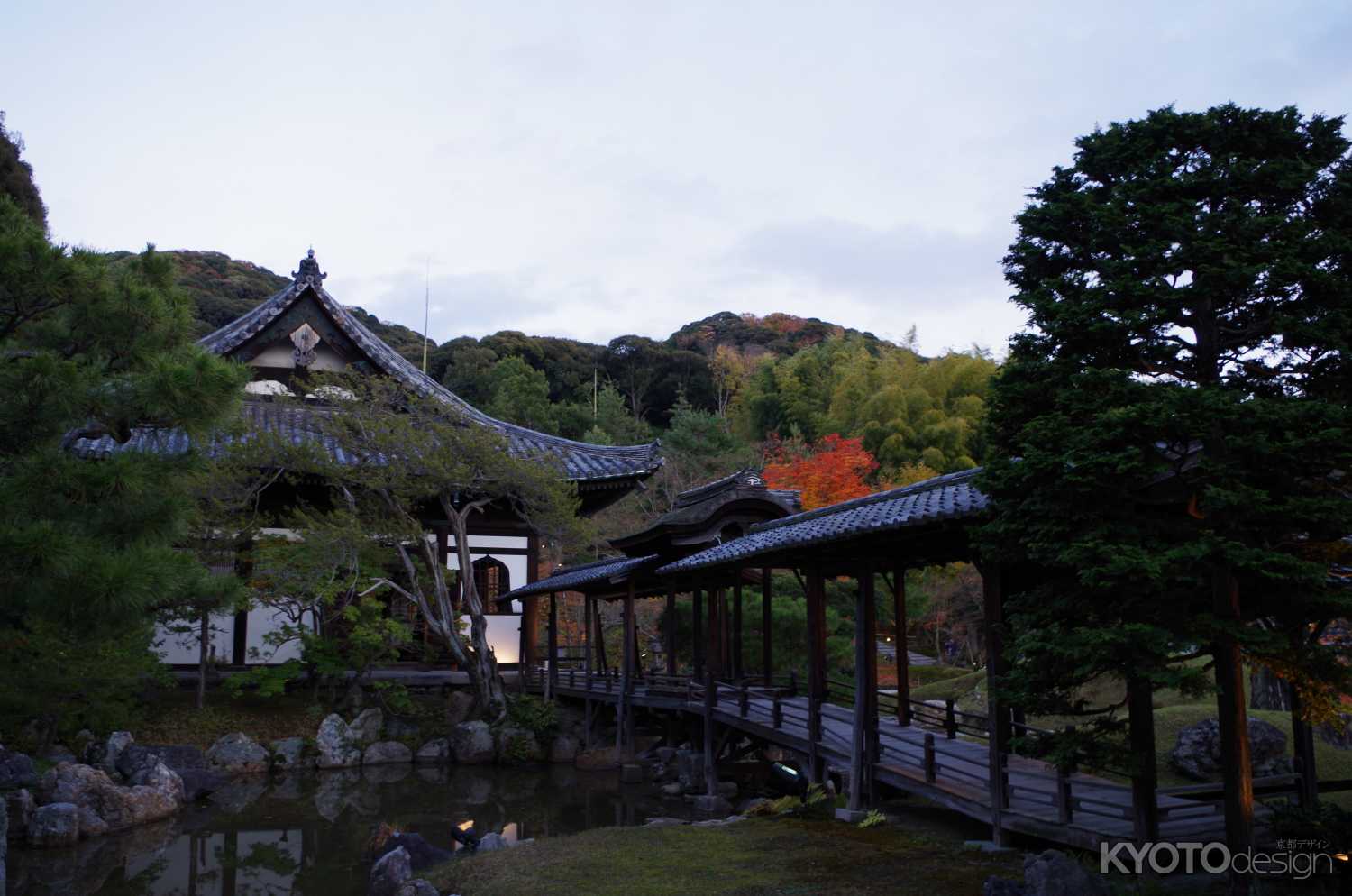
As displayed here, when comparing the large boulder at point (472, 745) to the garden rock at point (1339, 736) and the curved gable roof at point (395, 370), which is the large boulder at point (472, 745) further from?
the garden rock at point (1339, 736)

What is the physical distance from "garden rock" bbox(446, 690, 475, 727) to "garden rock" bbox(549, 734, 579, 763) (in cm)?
180

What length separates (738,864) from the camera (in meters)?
8.05

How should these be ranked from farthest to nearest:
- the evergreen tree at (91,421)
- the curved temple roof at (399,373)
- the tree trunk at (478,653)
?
1. the curved temple roof at (399,373)
2. the tree trunk at (478,653)
3. the evergreen tree at (91,421)

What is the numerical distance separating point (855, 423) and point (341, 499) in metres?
23.0

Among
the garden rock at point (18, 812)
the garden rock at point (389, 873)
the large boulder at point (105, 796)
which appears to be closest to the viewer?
the garden rock at point (389, 873)

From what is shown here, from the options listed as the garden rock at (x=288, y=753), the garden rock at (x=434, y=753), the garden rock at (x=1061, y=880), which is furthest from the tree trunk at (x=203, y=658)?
the garden rock at (x=1061, y=880)

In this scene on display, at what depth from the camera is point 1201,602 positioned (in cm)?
601

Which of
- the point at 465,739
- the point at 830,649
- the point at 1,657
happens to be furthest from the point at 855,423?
the point at 1,657

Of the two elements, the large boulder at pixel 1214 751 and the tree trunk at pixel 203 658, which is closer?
the large boulder at pixel 1214 751

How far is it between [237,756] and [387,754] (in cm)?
242

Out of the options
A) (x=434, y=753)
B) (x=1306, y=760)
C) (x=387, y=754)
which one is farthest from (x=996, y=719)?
(x=387, y=754)

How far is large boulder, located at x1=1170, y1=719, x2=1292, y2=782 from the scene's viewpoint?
31.6 ft

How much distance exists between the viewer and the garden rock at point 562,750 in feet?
57.2

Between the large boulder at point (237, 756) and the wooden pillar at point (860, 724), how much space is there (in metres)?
10.7
